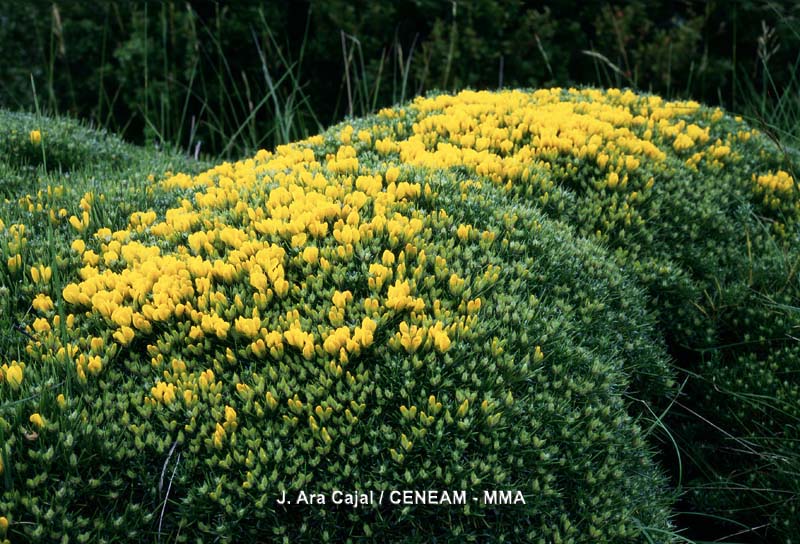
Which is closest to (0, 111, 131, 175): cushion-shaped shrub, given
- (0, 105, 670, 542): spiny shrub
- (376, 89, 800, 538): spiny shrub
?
(0, 105, 670, 542): spiny shrub

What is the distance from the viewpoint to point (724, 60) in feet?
27.9

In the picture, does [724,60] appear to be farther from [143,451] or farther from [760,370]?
[143,451]

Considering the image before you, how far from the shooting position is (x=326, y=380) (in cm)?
300

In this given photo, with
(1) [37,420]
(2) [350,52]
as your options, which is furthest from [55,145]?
(2) [350,52]

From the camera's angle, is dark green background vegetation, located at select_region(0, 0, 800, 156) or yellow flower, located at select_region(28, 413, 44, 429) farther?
dark green background vegetation, located at select_region(0, 0, 800, 156)

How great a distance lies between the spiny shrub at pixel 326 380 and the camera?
2.82 m

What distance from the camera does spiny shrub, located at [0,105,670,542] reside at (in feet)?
9.25

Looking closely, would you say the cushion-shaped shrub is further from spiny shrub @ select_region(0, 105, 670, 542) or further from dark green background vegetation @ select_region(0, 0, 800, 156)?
dark green background vegetation @ select_region(0, 0, 800, 156)

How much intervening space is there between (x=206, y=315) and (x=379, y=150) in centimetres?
205

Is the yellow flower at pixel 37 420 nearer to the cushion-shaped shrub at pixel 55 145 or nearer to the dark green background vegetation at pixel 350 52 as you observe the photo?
the cushion-shaped shrub at pixel 55 145

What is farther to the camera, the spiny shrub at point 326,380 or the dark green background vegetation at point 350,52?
the dark green background vegetation at point 350,52

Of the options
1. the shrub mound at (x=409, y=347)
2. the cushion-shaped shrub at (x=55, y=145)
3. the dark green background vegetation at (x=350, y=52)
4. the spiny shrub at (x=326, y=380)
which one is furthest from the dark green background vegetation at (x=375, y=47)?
the spiny shrub at (x=326, y=380)

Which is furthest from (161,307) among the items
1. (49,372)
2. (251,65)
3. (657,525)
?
(251,65)

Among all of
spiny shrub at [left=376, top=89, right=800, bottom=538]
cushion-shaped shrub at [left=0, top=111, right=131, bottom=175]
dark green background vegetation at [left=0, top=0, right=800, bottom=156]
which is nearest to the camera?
spiny shrub at [left=376, top=89, right=800, bottom=538]
